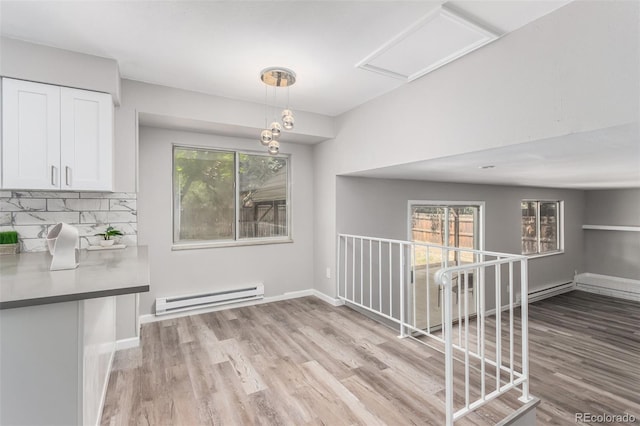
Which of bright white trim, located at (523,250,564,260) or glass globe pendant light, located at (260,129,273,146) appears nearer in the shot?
glass globe pendant light, located at (260,129,273,146)

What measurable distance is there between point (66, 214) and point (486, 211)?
561 cm

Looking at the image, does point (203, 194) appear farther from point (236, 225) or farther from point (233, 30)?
point (233, 30)

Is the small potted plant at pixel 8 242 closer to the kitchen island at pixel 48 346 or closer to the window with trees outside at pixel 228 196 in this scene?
the kitchen island at pixel 48 346

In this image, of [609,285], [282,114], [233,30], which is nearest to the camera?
[233,30]

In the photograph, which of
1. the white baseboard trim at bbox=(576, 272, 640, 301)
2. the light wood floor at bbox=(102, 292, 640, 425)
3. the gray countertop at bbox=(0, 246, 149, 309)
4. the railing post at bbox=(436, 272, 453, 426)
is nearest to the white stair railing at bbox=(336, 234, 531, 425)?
the railing post at bbox=(436, 272, 453, 426)

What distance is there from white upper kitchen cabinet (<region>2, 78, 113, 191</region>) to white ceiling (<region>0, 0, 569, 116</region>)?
0.37 metres

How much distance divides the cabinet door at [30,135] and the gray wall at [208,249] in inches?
39.2

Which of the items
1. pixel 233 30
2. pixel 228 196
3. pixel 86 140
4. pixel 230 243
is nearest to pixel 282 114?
pixel 233 30

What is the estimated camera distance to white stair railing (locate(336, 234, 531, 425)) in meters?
1.82

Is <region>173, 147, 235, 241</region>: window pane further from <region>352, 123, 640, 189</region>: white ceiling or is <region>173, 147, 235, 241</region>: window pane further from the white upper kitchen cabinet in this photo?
<region>352, 123, 640, 189</region>: white ceiling

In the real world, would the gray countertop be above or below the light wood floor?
above

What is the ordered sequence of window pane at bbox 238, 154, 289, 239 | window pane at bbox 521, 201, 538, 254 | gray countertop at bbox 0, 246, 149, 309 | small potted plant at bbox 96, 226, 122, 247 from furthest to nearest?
window pane at bbox 521, 201, 538, 254
window pane at bbox 238, 154, 289, 239
small potted plant at bbox 96, 226, 122, 247
gray countertop at bbox 0, 246, 149, 309

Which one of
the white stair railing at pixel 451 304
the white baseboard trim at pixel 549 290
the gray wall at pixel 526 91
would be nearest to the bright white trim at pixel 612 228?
the white baseboard trim at pixel 549 290

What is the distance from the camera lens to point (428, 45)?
2.07m
